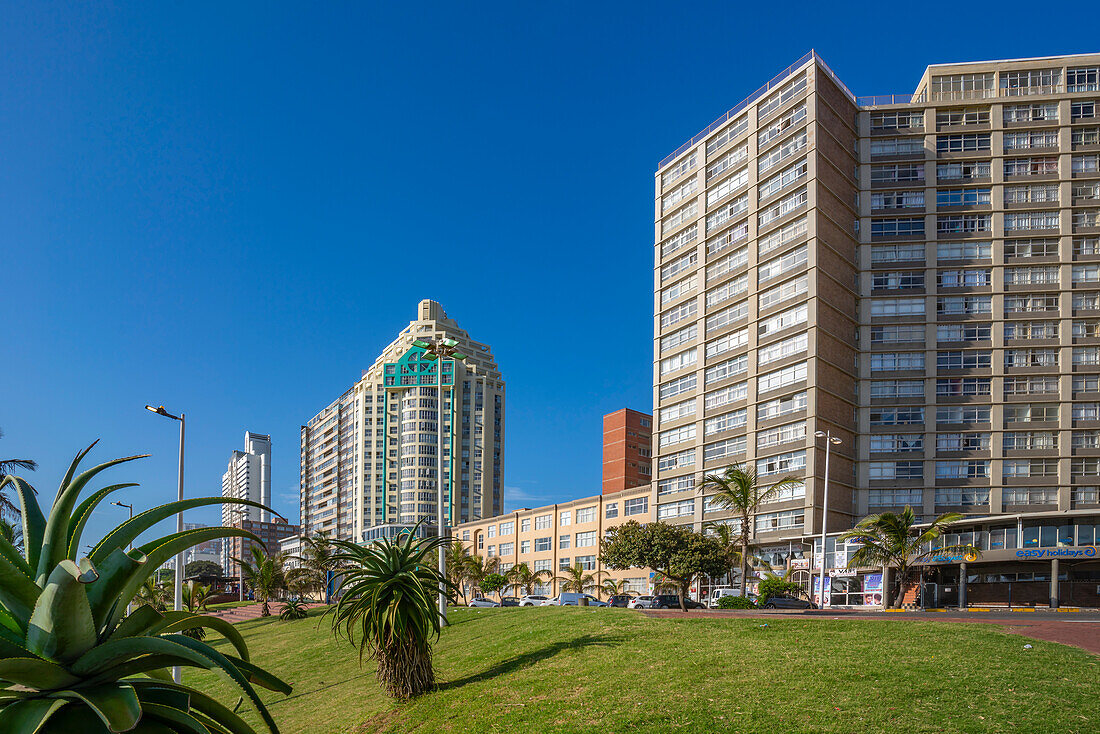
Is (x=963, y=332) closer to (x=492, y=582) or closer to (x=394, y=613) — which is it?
(x=492, y=582)

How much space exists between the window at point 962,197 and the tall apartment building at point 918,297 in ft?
0.46

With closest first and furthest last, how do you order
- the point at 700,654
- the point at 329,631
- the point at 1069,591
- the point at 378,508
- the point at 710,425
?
the point at 700,654, the point at 329,631, the point at 1069,591, the point at 710,425, the point at 378,508

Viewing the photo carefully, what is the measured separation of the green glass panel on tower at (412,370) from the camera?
512 ft

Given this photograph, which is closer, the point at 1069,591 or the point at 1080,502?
the point at 1069,591

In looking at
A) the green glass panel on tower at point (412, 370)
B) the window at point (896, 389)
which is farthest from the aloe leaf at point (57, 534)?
the green glass panel on tower at point (412, 370)

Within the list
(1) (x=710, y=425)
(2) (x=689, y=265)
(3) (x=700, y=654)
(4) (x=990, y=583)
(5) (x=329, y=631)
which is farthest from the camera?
(2) (x=689, y=265)

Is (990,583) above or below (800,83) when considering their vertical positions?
below

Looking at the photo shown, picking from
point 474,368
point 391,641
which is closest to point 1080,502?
point 391,641

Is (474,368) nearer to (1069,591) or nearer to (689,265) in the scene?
(689,265)

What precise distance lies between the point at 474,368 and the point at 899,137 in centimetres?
10529

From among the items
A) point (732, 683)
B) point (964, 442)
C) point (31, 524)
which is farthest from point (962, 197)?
point (31, 524)

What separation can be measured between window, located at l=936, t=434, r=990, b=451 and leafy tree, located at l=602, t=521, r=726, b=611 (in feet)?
132

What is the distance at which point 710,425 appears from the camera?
8038 centimetres

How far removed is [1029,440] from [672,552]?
162 ft
